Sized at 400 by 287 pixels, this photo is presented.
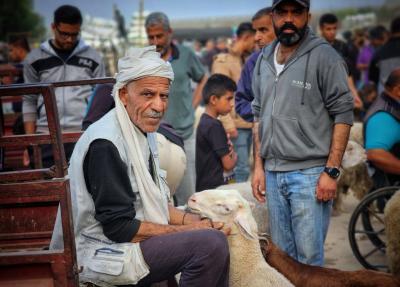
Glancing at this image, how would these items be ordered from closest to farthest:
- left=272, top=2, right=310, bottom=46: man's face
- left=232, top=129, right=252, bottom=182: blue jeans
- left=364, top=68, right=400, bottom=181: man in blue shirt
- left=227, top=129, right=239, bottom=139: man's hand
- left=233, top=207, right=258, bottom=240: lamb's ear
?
left=233, top=207, right=258, bottom=240: lamb's ear → left=272, top=2, right=310, bottom=46: man's face → left=364, top=68, right=400, bottom=181: man in blue shirt → left=227, top=129, right=239, bottom=139: man's hand → left=232, top=129, right=252, bottom=182: blue jeans

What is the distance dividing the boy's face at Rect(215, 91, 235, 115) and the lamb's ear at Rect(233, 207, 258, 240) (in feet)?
7.60

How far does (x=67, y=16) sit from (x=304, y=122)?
323cm

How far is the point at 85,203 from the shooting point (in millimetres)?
3299

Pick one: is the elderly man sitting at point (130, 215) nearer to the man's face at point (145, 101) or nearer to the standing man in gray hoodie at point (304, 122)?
the man's face at point (145, 101)

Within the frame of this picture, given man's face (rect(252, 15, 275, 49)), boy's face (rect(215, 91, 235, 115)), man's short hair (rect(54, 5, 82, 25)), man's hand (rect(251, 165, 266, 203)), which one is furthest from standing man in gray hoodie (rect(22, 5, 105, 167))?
man's hand (rect(251, 165, 266, 203))

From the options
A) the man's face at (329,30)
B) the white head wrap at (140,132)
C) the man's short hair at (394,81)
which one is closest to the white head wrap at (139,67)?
the white head wrap at (140,132)

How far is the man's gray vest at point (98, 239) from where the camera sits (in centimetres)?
323

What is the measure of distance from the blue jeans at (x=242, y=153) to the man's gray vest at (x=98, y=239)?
4.20 metres

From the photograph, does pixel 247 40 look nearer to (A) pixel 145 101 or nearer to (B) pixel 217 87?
(B) pixel 217 87

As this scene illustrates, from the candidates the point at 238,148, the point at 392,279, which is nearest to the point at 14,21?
the point at 238,148

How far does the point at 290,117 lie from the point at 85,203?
62.3 inches

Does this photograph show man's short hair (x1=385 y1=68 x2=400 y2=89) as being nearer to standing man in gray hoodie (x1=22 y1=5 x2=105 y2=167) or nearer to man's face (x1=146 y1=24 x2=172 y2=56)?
man's face (x1=146 y1=24 x2=172 y2=56)

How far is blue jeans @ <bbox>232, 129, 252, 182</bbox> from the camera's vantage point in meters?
7.53

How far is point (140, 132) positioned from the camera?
351 centimetres
